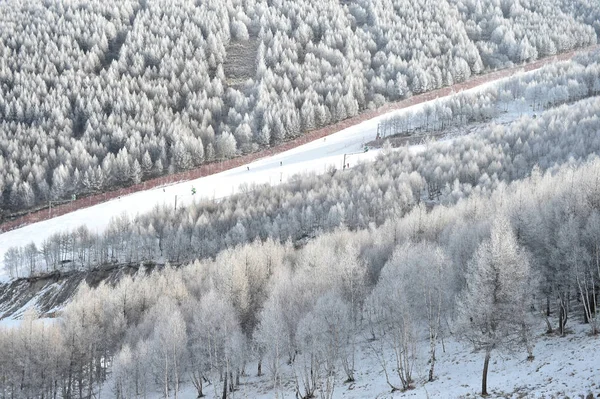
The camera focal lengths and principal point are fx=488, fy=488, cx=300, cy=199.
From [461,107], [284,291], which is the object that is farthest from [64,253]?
[461,107]

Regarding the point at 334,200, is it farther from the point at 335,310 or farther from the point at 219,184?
the point at 335,310

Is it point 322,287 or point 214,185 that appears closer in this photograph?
point 322,287

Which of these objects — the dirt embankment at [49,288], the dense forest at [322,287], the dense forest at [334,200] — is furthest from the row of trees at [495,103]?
the dirt embankment at [49,288]

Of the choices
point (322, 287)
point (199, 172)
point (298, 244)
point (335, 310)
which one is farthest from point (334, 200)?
point (335, 310)

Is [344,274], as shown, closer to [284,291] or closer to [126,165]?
[284,291]

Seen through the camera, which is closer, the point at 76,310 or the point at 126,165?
the point at 76,310

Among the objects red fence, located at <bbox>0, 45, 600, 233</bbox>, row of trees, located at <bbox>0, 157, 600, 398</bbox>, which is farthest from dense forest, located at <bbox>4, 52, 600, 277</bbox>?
row of trees, located at <bbox>0, 157, 600, 398</bbox>

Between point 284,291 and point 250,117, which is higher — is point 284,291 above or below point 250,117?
below
